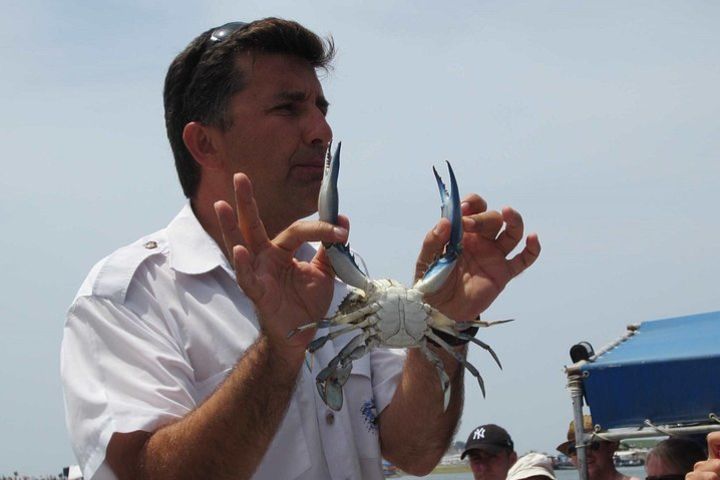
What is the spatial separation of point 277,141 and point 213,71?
0.43 metres

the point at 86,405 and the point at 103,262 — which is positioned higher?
the point at 103,262

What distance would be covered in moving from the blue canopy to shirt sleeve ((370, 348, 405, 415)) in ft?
6.35

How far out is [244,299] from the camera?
11.9 ft

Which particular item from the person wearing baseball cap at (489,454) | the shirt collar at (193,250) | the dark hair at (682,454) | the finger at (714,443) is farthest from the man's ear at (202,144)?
the person wearing baseball cap at (489,454)

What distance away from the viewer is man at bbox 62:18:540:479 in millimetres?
3104

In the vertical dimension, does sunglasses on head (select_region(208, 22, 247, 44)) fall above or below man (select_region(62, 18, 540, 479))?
above

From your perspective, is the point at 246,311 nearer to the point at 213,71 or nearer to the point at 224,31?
the point at 213,71

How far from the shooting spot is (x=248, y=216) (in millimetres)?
2908

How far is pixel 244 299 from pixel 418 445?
0.78 meters

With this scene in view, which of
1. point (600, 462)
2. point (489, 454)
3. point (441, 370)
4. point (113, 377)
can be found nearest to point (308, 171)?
point (441, 370)

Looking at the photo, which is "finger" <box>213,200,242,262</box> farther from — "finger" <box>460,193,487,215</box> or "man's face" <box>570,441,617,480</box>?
"man's face" <box>570,441,617,480</box>

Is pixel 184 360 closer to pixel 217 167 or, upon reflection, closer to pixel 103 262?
pixel 103 262

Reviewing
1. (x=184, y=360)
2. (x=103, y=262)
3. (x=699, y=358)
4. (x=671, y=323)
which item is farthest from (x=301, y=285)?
(x=671, y=323)

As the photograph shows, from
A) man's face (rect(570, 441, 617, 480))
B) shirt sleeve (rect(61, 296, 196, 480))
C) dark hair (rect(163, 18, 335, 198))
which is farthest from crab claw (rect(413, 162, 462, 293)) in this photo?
man's face (rect(570, 441, 617, 480))
